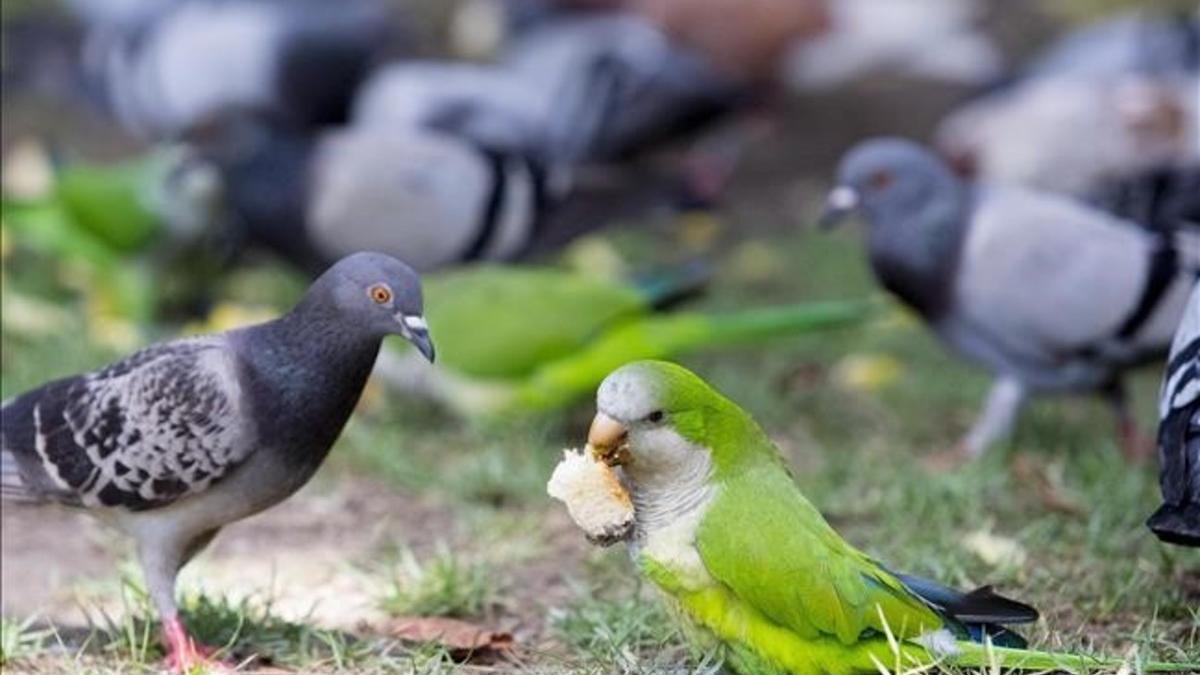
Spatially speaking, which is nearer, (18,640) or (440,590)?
(18,640)

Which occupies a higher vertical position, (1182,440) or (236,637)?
(1182,440)

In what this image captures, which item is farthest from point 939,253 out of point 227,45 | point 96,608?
point 227,45

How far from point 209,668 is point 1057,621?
5.10 feet

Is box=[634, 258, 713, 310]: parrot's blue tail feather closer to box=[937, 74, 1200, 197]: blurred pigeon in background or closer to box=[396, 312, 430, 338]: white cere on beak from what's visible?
box=[937, 74, 1200, 197]: blurred pigeon in background

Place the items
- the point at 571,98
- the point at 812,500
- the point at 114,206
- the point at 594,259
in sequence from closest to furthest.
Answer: the point at 812,500 < the point at 114,206 < the point at 594,259 < the point at 571,98

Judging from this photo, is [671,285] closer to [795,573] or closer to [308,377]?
[308,377]

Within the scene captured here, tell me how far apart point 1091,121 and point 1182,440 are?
4787mm


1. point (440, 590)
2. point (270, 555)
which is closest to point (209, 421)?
point (440, 590)

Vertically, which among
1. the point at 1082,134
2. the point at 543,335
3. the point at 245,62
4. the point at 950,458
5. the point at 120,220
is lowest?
the point at 950,458

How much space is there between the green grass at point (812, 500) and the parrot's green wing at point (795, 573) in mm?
203

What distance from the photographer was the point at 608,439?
9.46 ft

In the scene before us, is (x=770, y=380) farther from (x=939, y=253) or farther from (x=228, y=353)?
(x=228, y=353)

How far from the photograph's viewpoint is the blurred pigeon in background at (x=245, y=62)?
27.6ft

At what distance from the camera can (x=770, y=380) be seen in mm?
6164
